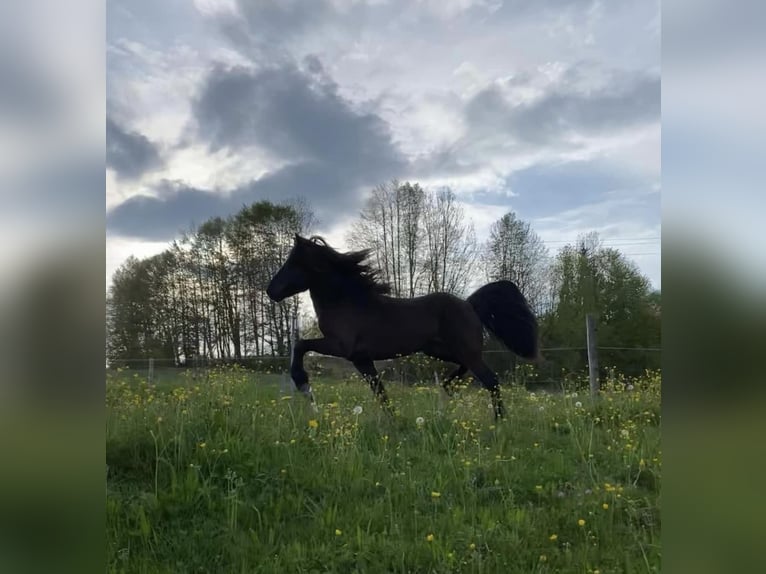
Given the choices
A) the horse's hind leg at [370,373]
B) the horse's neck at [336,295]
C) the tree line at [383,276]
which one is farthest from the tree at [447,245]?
the horse's hind leg at [370,373]

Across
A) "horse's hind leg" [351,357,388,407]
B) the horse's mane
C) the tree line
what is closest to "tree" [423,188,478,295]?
the tree line

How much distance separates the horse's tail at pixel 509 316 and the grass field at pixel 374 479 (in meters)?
0.32

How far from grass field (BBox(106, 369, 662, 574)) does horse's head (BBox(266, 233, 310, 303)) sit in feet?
1.89

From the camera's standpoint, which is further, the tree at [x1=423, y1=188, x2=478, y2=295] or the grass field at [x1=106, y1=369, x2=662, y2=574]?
the tree at [x1=423, y1=188, x2=478, y2=295]

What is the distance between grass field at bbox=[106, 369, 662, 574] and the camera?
2.78 meters

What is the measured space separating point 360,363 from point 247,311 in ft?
2.64

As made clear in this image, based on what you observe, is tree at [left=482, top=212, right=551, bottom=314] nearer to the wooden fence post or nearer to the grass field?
the wooden fence post

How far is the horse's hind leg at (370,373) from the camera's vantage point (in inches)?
142

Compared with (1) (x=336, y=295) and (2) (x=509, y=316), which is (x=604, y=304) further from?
(1) (x=336, y=295)

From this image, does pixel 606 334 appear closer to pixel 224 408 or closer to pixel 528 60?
pixel 528 60

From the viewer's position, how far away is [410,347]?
3.69 m
